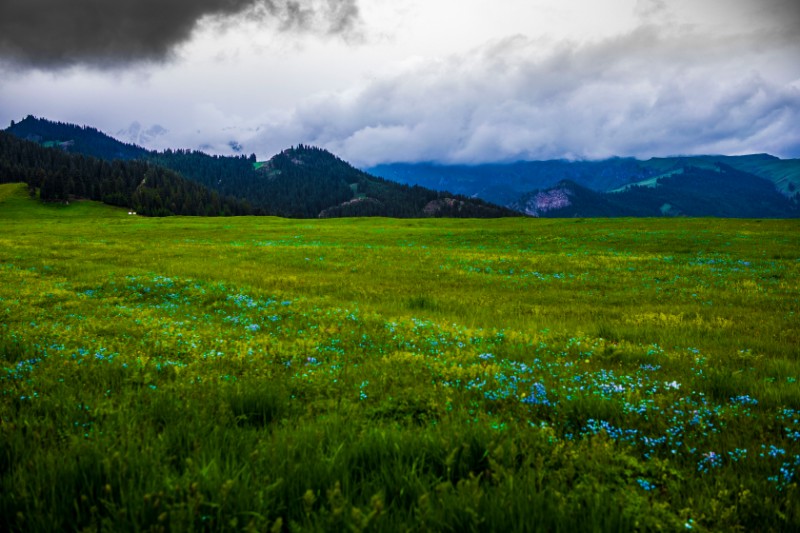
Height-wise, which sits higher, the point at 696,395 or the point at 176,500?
the point at 176,500

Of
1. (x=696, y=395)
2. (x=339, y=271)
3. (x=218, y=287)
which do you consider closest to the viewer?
(x=696, y=395)

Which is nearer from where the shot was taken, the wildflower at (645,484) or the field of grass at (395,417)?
the field of grass at (395,417)

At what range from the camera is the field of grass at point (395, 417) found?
2.98 metres

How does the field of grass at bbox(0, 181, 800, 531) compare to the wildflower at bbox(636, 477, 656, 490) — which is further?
the wildflower at bbox(636, 477, 656, 490)

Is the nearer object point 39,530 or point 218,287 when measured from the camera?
point 39,530

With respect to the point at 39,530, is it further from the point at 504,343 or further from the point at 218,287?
the point at 218,287

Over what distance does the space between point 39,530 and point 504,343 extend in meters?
7.81

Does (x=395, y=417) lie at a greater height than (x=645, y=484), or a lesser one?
lesser

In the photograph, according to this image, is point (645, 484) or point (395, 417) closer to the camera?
point (645, 484)

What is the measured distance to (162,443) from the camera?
382cm

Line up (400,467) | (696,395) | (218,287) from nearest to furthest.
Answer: (400,467)
(696,395)
(218,287)

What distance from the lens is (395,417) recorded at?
495 centimetres

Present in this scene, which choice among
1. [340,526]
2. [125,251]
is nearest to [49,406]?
[340,526]

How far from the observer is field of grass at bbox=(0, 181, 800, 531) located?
2.98m
